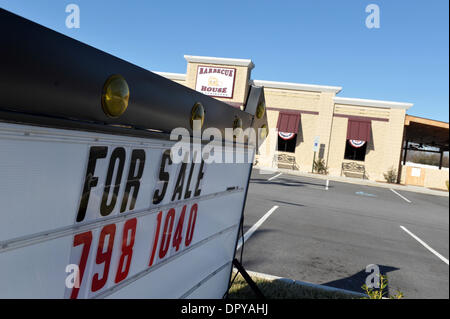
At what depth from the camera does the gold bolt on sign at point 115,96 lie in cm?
131

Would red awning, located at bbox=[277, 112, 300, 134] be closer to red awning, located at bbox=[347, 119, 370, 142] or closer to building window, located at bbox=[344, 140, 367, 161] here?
red awning, located at bbox=[347, 119, 370, 142]

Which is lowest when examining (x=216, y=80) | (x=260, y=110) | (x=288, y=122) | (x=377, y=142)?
(x=260, y=110)

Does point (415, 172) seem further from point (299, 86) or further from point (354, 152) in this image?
point (299, 86)

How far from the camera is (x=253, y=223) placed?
28.0 feet

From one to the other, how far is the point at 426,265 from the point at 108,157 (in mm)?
7438

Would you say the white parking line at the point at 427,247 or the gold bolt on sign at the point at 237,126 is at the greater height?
the gold bolt on sign at the point at 237,126

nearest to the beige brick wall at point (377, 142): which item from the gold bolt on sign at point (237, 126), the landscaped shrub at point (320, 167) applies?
the landscaped shrub at point (320, 167)

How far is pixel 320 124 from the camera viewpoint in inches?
1060

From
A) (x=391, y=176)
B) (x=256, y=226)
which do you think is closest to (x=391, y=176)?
(x=391, y=176)

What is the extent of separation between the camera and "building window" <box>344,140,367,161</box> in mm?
27220

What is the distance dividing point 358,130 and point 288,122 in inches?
216

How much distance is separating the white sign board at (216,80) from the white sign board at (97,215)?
2570 cm

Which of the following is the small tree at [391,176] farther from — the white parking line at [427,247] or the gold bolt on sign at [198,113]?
the gold bolt on sign at [198,113]

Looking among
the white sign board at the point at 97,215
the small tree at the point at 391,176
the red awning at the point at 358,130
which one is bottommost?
the small tree at the point at 391,176
